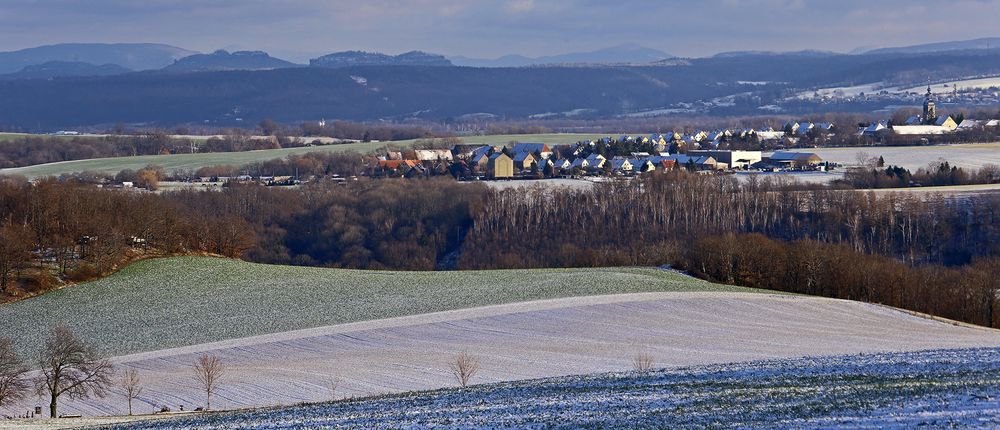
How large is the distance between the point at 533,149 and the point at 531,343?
84.8 m

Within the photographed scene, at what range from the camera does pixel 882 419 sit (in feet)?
65.3

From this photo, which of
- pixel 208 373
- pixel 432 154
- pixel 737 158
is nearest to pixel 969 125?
pixel 737 158

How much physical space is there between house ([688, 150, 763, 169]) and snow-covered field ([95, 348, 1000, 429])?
259ft

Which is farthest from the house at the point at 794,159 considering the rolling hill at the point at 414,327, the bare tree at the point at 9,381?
the bare tree at the point at 9,381

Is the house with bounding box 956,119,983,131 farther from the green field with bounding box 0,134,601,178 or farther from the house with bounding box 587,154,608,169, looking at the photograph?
the house with bounding box 587,154,608,169

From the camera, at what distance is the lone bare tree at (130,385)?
31.5 m

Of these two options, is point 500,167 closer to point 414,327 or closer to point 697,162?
point 697,162

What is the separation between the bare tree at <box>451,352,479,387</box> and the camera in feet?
108

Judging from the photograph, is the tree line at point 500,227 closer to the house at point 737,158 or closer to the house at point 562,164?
the house at point 562,164

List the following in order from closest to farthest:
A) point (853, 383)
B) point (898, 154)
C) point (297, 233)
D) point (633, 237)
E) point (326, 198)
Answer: point (853, 383) < point (633, 237) < point (297, 233) < point (326, 198) < point (898, 154)

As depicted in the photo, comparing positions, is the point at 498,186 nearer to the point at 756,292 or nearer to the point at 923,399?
the point at 756,292

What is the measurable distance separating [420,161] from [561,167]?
48.8 ft

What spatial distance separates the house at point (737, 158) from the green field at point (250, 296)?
5261 centimetres

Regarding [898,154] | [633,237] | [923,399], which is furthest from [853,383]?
[898,154]
